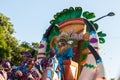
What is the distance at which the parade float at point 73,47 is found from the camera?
9.53 m

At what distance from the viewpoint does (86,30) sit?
1173 centimetres

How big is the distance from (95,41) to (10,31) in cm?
1543

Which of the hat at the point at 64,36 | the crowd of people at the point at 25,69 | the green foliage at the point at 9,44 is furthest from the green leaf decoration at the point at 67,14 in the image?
the green foliage at the point at 9,44

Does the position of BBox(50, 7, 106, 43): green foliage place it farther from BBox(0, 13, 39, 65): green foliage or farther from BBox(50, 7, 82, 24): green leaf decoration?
BBox(0, 13, 39, 65): green foliage

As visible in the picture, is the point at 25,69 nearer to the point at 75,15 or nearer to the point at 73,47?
the point at 73,47

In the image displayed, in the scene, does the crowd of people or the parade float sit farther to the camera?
the parade float

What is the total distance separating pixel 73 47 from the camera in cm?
1148

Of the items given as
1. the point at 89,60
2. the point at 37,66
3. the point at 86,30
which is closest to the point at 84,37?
the point at 86,30

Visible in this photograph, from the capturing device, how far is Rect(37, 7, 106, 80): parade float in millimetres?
9530

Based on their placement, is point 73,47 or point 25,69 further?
point 73,47

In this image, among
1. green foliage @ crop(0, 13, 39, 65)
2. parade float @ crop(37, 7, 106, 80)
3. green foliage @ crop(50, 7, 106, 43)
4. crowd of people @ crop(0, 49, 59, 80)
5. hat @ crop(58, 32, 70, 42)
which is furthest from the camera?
green foliage @ crop(0, 13, 39, 65)

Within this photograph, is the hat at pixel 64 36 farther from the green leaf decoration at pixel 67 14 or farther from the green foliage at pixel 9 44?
the green foliage at pixel 9 44

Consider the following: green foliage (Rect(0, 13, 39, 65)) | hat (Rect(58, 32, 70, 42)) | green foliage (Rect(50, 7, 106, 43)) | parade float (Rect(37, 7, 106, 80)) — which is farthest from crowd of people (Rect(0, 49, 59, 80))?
green foliage (Rect(0, 13, 39, 65))

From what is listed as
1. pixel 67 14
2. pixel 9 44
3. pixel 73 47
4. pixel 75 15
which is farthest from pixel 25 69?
pixel 9 44
